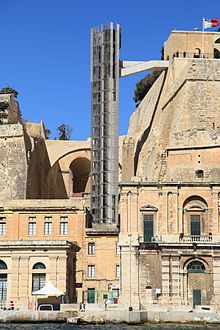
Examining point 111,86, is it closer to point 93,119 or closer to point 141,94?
point 93,119

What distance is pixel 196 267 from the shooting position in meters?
51.5

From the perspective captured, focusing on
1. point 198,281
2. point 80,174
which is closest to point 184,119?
point 198,281

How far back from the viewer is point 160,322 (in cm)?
4541

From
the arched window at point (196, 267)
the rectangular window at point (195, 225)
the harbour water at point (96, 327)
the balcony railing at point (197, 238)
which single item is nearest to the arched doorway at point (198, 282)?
the arched window at point (196, 267)

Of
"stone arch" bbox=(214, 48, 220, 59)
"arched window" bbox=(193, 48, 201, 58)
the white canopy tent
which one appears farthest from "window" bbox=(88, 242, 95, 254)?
"stone arch" bbox=(214, 48, 220, 59)

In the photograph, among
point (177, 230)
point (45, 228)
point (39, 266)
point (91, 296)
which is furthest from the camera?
point (45, 228)

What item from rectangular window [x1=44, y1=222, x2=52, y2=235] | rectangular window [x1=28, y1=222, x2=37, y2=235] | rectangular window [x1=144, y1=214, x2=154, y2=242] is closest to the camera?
rectangular window [x1=144, y1=214, x2=154, y2=242]

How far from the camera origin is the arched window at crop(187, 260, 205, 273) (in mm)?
51469

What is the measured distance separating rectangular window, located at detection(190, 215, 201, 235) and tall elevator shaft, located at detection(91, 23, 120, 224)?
1768 centimetres

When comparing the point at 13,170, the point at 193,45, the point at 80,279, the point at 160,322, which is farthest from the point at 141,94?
the point at 160,322

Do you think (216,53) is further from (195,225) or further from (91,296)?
(91,296)

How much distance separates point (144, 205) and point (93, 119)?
22122mm

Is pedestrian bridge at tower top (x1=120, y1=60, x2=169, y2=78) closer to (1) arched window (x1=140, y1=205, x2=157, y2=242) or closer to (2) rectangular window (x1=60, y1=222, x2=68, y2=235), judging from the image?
(2) rectangular window (x1=60, y1=222, x2=68, y2=235)

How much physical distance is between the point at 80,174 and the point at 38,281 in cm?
4241
